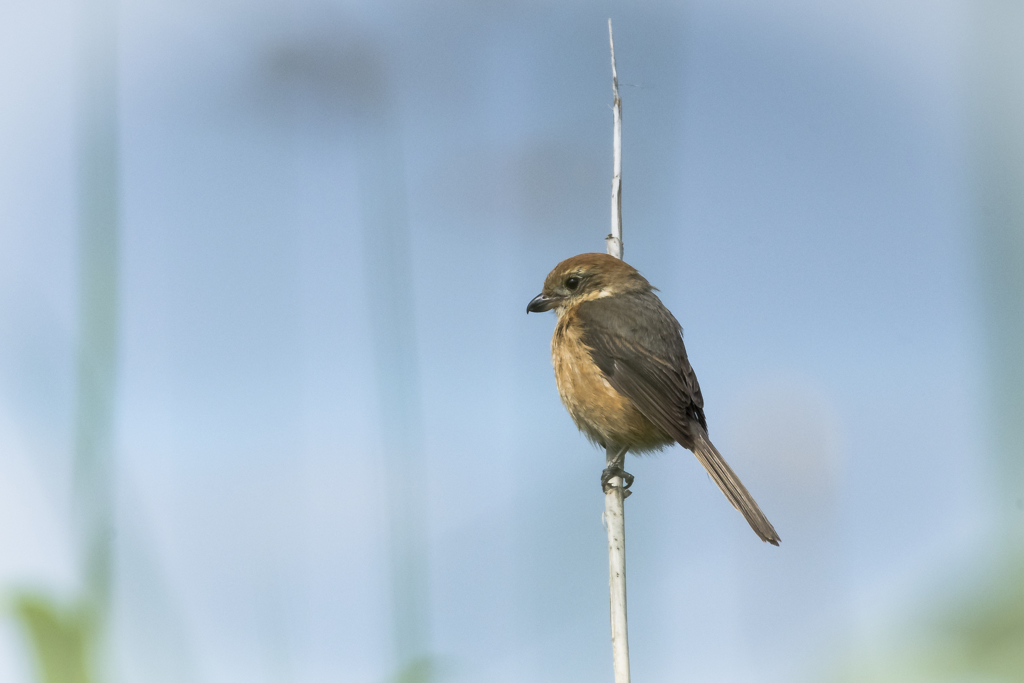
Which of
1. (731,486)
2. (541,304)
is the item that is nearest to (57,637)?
(731,486)

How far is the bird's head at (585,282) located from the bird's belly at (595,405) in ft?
0.72

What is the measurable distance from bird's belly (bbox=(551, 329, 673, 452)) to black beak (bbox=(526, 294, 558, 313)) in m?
0.22

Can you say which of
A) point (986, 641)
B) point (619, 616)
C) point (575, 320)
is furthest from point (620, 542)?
point (575, 320)

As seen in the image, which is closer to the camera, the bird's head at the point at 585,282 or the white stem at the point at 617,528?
the white stem at the point at 617,528

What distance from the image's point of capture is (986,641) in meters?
0.99

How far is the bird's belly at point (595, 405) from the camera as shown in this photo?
10.6 feet

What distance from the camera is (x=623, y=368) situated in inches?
128

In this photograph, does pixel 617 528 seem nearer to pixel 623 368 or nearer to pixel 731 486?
pixel 731 486

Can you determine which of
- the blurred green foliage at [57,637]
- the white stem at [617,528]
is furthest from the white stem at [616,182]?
the blurred green foliage at [57,637]

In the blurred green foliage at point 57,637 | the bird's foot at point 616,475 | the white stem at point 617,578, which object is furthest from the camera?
the bird's foot at point 616,475

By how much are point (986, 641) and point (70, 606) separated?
121 cm

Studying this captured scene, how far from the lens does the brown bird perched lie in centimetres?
312

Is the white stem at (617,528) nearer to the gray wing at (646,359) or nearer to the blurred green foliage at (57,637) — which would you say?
the gray wing at (646,359)

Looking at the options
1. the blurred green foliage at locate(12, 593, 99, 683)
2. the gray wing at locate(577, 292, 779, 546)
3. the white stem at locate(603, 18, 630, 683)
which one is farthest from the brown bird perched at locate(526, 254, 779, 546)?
the blurred green foliage at locate(12, 593, 99, 683)
